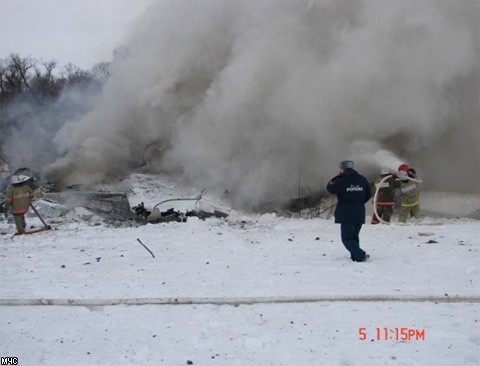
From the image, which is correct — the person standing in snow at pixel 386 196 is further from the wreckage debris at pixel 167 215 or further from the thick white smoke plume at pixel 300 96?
the wreckage debris at pixel 167 215

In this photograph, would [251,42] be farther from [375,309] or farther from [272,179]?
[375,309]

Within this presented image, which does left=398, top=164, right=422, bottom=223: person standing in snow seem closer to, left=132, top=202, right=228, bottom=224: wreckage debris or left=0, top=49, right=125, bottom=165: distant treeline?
left=132, top=202, right=228, bottom=224: wreckage debris

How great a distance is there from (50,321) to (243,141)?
9.26m

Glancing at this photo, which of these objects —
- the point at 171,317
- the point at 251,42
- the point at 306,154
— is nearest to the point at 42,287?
the point at 171,317

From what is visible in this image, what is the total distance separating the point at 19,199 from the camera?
8.03 m

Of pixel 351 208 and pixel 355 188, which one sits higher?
pixel 355 188

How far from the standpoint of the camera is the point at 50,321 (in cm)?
339

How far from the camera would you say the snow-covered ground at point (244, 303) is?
2.82m

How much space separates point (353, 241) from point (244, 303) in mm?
1888
